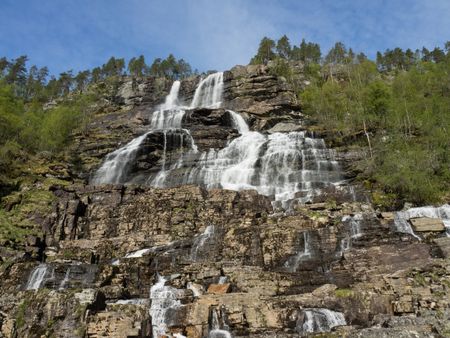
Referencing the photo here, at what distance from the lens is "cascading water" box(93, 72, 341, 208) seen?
36938mm

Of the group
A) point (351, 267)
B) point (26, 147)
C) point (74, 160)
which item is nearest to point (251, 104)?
point (74, 160)

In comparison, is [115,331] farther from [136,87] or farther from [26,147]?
[136,87]

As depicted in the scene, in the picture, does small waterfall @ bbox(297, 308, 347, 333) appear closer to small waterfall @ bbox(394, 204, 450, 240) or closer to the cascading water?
small waterfall @ bbox(394, 204, 450, 240)

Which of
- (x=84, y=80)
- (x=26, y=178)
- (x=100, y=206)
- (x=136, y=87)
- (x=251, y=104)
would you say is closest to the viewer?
(x=100, y=206)

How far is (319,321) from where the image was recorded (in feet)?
55.4

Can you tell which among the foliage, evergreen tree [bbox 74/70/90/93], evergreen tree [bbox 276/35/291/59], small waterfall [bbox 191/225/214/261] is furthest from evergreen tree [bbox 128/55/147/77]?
small waterfall [bbox 191/225/214/261]

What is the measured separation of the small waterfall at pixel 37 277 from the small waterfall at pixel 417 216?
65.0 feet

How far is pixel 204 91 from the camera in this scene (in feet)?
236

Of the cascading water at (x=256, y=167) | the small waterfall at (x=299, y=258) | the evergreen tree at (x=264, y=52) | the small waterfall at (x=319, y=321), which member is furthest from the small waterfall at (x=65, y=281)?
the evergreen tree at (x=264, y=52)

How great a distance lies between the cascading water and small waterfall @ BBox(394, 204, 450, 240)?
726cm

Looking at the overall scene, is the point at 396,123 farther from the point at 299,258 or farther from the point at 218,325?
the point at 218,325

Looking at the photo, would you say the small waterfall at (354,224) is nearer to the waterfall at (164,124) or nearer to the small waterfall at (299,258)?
the small waterfall at (299,258)

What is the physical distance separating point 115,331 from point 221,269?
22.0 feet

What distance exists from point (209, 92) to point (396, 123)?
3412 cm
